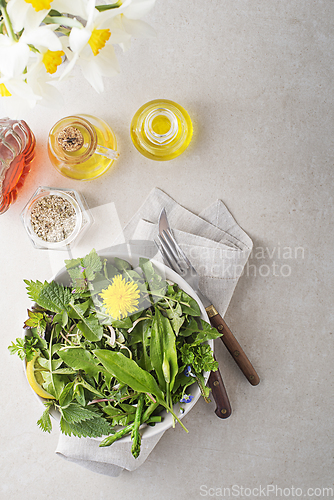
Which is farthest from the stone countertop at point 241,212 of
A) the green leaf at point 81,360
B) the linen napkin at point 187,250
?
the green leaf at point 81,360

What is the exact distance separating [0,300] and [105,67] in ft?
2.05

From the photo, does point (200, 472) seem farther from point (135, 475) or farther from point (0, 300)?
point (0, 300)

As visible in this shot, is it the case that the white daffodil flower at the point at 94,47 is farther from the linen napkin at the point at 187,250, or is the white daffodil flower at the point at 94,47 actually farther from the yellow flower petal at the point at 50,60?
the linen napkin at the point at 187,250

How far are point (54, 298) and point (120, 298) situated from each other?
124 mm

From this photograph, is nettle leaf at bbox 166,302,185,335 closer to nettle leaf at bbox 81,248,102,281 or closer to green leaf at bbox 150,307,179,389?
green leaf at bbox 150,307,179,389

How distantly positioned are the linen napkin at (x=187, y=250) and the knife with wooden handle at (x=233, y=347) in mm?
42

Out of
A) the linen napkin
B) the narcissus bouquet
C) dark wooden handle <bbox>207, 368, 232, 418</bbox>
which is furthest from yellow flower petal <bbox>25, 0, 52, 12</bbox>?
dark wooden handle <bbox>207, 368, 232, 418</bbox>

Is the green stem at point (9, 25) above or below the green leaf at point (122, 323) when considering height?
above

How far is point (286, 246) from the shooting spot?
0.81m

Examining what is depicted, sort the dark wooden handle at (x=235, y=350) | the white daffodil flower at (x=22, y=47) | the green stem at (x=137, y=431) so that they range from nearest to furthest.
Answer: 1. the white daffodil flower at (x=22, y=47)
2. the green stem at (x=137, y=431)
3. the dark wooden handle at (x=235, y=350)

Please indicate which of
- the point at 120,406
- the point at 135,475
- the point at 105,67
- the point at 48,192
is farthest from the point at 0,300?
the point at 105,67

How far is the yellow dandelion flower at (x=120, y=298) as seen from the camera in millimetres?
606

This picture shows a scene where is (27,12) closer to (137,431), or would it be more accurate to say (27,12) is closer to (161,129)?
(161,129)

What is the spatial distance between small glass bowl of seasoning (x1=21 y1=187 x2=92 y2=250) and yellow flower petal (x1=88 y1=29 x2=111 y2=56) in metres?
0.45
